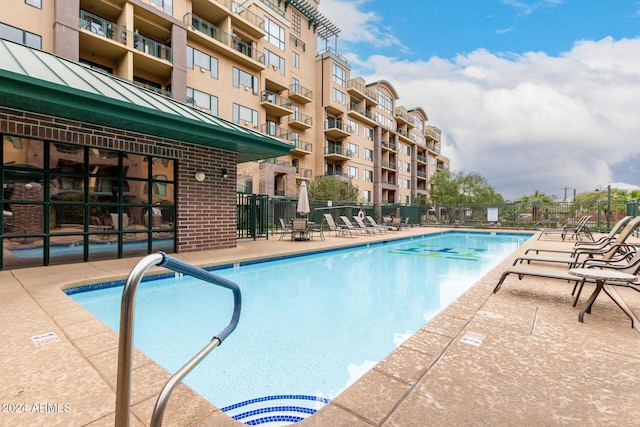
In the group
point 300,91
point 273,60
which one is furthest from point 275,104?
point 300,91

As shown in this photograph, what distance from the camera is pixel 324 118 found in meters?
29.4

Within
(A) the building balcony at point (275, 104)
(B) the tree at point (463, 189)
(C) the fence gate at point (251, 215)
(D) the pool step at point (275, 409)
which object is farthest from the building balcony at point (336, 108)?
(D) the pool step at point (275, 409)

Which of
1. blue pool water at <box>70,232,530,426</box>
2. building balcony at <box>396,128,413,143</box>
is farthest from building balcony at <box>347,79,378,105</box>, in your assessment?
blue pool water at <box>70,232,530,426</box>

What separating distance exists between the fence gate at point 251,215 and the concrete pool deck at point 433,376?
302 inches

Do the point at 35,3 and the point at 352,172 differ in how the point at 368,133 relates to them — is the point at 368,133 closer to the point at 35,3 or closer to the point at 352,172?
the point at 352,172

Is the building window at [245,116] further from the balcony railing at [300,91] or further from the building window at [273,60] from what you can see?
the balcony railing at [300,91]

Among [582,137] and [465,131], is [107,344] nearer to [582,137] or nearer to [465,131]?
[582,137]

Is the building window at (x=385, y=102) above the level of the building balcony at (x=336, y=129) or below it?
above

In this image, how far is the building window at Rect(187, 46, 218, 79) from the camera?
1884 centimetres

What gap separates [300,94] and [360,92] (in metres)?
8.58

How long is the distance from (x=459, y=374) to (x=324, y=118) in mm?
29183

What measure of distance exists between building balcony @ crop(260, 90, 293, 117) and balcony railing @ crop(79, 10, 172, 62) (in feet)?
24.1

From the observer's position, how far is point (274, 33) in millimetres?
24719

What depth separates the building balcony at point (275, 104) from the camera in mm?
23469
